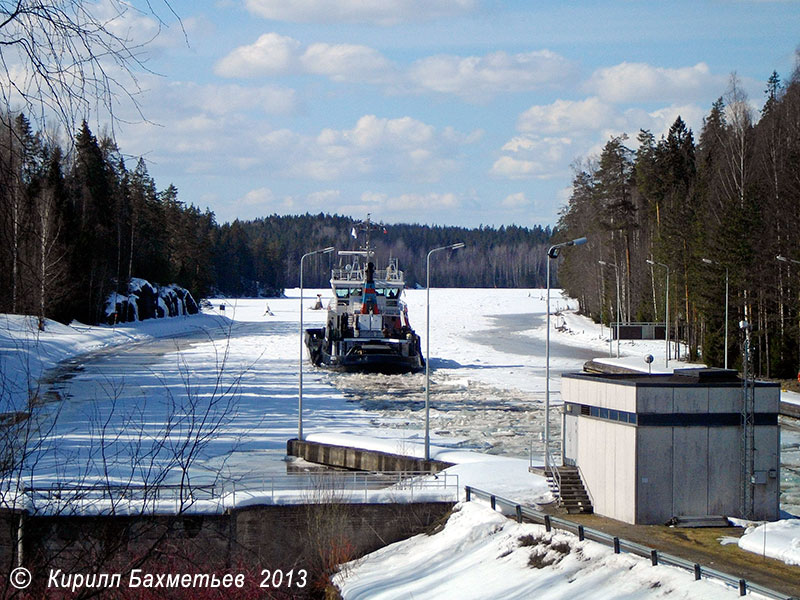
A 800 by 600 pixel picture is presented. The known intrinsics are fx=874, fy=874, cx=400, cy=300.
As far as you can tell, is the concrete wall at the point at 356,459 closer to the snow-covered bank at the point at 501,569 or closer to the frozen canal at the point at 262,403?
the frozen canal at the point at 262,403

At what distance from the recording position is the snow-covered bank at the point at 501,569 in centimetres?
1313

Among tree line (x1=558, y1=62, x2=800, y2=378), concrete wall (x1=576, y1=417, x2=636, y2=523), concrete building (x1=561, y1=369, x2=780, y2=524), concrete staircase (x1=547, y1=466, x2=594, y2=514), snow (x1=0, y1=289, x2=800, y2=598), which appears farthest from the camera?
tree line (x1=558, y1=62, x2=800, y2=378)

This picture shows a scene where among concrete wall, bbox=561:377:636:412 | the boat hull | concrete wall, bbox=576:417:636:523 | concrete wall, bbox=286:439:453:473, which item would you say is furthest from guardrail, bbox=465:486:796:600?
the boat hull

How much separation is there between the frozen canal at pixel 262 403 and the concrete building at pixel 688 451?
3405mm

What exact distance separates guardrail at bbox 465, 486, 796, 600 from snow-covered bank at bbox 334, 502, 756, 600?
13 cm

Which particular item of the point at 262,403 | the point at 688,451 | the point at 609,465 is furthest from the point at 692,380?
the point at 262,403

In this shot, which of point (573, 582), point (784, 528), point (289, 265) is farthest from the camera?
point (289, 265)

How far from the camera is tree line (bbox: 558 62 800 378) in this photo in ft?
141

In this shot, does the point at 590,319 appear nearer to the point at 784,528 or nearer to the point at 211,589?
the point at 784,528

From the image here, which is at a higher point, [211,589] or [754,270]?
[754,270]

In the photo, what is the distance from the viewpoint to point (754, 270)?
43688 millimetres

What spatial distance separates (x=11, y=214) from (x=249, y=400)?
1361 inches

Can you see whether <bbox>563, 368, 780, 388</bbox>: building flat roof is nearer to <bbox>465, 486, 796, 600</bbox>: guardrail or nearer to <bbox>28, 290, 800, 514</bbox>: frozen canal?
<bbox>465, 486, 796, 600</bbox>: guardrail

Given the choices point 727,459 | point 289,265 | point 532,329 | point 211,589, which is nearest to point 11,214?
point 211,589
